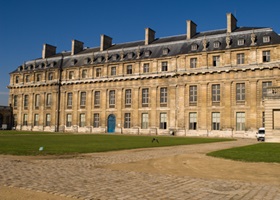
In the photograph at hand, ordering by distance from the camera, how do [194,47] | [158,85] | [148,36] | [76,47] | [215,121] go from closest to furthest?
[215,121] < [194,47] < [158,85] < [148,36] < [76,47]

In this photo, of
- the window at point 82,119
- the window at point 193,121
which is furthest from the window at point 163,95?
the window at point 82,119

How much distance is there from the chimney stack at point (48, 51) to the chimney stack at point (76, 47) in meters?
Answer: 8.82

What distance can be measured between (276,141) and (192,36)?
26.1 metres

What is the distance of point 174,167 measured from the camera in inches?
438

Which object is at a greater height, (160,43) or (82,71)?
(160,43)

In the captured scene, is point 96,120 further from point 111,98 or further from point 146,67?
point 146,67

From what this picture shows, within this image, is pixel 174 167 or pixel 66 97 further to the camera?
pixel 66 97

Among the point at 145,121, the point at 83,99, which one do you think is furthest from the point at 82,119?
the point at 145,121

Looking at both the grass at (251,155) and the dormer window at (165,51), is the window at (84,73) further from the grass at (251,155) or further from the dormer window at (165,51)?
the grass at (251,155)

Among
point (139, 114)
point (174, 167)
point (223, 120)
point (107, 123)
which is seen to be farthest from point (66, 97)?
point (174, 167)

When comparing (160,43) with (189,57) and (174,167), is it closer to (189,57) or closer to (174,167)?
(189,57)

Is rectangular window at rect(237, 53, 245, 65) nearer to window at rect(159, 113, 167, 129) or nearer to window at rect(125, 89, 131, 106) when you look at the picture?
window at rect(159, 113, 167, 129)

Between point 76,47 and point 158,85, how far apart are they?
930 inches

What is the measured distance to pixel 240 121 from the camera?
41.6m
